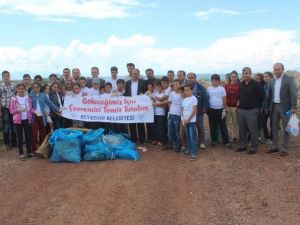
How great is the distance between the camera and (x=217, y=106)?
34.9ft

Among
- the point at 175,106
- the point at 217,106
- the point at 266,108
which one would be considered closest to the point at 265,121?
the point at 266,108

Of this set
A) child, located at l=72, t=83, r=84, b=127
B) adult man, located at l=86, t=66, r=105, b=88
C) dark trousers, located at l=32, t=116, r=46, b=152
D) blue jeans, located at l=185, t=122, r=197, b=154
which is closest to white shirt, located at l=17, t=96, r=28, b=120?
dark trousers, located at l=32, t=116, r=46, b=152

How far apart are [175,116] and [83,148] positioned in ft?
8.14

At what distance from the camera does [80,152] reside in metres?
9.68

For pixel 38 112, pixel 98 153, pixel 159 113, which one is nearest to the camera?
pixel 98 153

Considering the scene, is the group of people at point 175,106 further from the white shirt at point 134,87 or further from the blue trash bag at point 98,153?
the blue trash bag at point 98,153

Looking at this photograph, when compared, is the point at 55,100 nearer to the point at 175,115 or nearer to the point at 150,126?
the point at 150,126

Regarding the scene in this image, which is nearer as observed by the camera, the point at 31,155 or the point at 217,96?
the point at 31,155

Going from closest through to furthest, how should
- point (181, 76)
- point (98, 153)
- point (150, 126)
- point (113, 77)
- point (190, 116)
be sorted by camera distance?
1. point (98, 153)
2. point (190, 116)
3. point (181, 76)
4. point (150, 126)
5. point (113, 77)

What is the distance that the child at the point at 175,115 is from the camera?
1026 cm

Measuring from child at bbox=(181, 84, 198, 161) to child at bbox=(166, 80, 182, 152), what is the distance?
271mm

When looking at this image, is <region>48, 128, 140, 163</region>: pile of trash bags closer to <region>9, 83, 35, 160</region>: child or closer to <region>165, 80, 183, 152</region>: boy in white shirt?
<region>9, 83, 35, 160</region>: child

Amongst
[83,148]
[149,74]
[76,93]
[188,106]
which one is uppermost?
[149,74]

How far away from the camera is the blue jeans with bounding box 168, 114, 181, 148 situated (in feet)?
34.0
